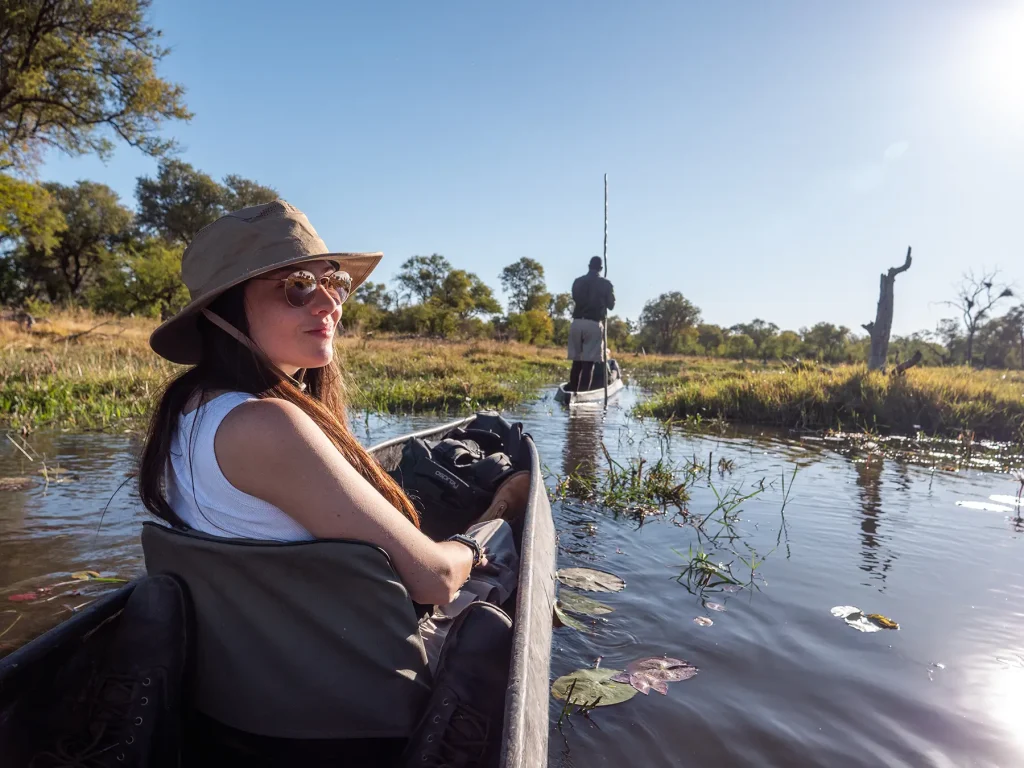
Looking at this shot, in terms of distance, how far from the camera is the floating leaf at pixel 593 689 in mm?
2547

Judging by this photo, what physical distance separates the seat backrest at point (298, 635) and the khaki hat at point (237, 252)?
600 mm

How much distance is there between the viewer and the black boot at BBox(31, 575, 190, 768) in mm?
1509

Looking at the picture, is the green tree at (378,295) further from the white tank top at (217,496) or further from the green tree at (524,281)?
the white tank top at (217,496)

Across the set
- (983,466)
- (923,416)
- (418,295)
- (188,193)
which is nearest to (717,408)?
(923,416)

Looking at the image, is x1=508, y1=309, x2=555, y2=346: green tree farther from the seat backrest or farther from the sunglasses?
the seat backrest

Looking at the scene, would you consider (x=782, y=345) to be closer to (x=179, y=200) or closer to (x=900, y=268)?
(x=900, y=268)

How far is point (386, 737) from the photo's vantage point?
5.34ft

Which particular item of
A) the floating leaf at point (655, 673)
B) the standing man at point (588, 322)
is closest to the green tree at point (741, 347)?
the standing man at point (588, 322)

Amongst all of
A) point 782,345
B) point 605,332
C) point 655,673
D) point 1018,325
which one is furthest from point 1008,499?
point 782,345

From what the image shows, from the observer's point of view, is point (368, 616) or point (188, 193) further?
point (188, 193)

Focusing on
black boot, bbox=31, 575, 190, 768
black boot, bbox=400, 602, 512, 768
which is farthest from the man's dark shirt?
black boot, bbox=31, 575, 190, 768

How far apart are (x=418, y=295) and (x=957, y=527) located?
62921 millimetres

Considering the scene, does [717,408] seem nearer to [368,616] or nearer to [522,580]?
[522,580]

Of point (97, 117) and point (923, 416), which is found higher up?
point (97, 117)
